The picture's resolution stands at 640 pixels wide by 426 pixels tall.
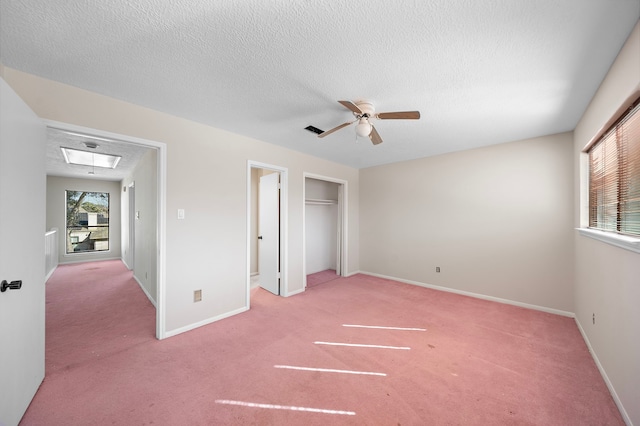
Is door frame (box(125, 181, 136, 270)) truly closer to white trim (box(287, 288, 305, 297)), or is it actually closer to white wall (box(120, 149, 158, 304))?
white wall (box(120, 149, 158, 304))

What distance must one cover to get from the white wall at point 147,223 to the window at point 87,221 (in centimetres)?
341

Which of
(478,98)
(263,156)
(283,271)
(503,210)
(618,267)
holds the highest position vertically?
(478,98)

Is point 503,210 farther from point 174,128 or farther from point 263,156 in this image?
point 174,128

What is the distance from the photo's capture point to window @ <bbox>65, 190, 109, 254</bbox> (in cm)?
662

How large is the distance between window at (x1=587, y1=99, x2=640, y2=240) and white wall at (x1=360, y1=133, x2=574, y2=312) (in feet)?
2.30

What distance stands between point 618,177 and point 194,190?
406 cm

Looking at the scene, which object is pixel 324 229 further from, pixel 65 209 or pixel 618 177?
pixel 65 209

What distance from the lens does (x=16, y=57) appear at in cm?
167

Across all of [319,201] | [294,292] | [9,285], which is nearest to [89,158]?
[9,285]

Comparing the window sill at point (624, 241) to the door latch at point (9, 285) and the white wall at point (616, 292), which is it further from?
the door latch at point (9, 285)

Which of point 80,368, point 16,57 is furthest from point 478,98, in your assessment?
point 80,368

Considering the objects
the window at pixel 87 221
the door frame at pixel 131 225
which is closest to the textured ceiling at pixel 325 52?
the door frame at pixel 131 225

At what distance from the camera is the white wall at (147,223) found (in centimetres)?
347

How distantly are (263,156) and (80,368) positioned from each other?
292 centimetres
